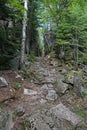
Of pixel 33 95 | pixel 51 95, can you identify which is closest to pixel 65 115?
pixel 51 95

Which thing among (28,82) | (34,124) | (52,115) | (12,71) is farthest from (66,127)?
(12,71)

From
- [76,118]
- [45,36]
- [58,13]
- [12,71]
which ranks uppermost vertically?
[58,13]

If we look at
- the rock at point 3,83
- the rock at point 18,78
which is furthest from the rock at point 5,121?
the rock at point 18,78

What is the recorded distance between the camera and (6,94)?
9062mm

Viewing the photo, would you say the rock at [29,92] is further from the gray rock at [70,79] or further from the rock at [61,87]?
the gray rock at [70,79]

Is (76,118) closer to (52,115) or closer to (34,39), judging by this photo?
(52,115)

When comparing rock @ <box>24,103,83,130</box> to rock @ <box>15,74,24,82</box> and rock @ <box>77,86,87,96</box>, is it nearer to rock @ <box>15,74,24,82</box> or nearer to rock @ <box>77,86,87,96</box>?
rock @ <box>77,86,87,96</box>

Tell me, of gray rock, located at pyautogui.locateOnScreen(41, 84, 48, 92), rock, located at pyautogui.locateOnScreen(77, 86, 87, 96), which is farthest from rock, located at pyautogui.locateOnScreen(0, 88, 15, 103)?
rock, located at pyautogui.locateOnScreen(77, 86, 87, 96)

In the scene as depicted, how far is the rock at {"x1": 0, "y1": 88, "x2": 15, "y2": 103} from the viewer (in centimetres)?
875

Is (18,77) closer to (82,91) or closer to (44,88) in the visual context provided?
(44,88)

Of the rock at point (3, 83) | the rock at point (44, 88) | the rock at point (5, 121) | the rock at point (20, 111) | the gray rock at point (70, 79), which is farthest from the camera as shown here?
the gray rock at point (70, 79)

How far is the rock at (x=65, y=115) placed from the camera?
8.00 meters

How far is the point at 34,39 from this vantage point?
21438 millimetres

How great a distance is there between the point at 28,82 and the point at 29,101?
2235mm
